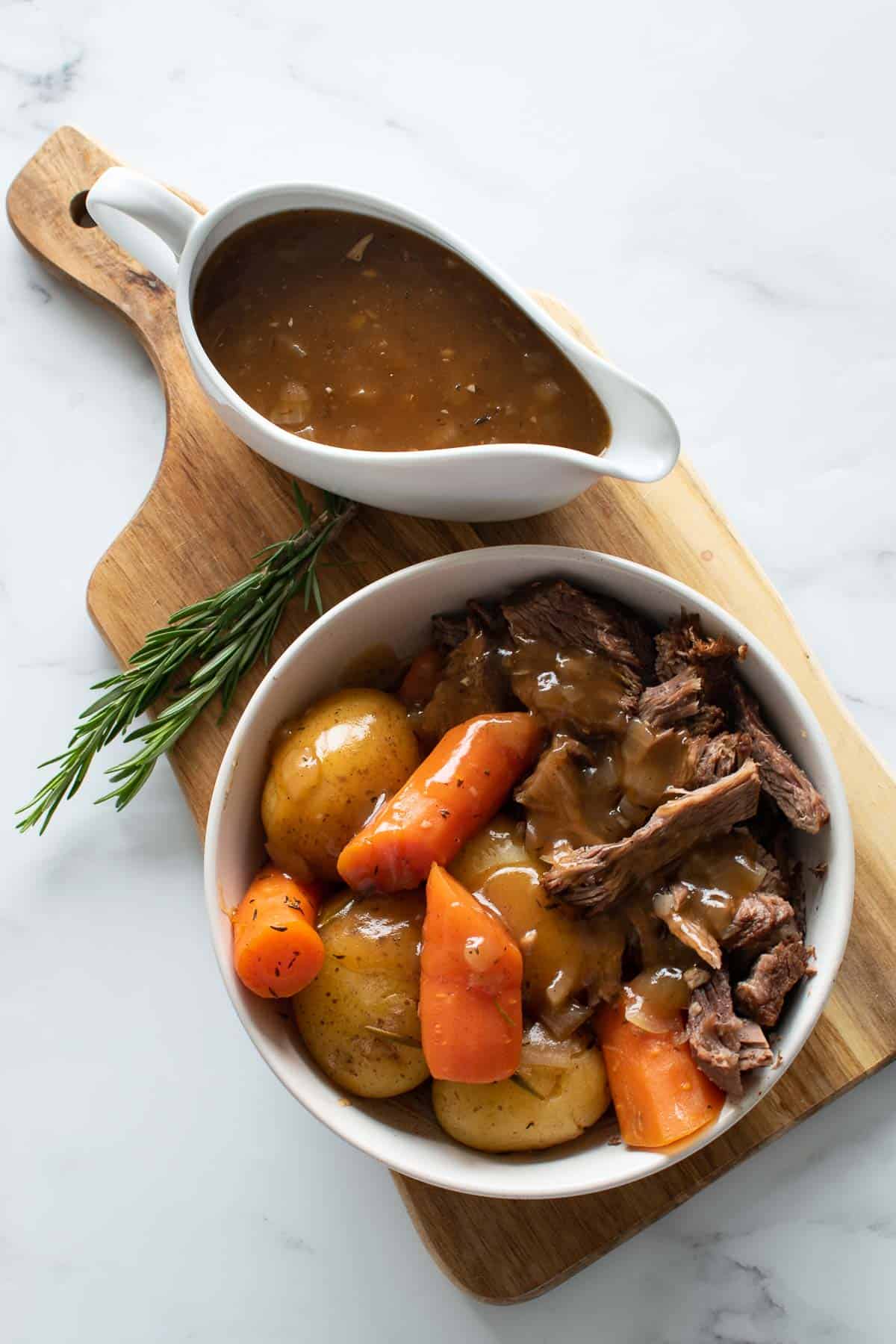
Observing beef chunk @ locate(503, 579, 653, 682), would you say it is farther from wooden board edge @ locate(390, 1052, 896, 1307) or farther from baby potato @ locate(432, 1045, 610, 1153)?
wooden board edge @ locate(390, 1052, 896, 1307)

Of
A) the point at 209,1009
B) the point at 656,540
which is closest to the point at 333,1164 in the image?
the point at 209,1009

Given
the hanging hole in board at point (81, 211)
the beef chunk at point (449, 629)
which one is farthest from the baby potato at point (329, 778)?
the hanging hole in board at point (81, 211)

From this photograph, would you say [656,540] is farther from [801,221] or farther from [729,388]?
[801,221]

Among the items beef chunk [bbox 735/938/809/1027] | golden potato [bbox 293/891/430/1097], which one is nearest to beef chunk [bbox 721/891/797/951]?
beef chunk [bbox 735/938/809/1027]

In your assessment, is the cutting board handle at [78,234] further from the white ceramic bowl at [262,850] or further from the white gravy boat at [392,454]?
the white ceramic bowl at [262,850]

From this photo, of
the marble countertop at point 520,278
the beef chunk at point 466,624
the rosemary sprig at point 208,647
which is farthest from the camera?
the marble countertop at point 520,278

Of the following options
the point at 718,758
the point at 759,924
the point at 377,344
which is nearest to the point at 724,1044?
the point at 759,924
